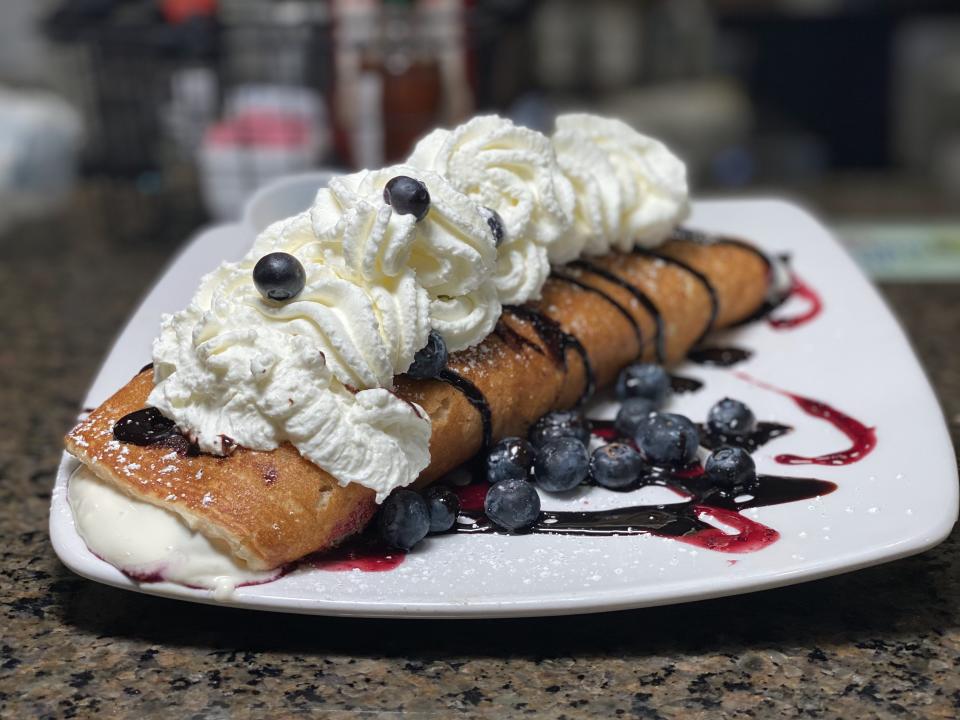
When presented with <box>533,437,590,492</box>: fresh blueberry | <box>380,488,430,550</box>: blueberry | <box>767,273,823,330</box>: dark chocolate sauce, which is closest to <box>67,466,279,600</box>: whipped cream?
<box>380,488,430,550</box>: blueberry

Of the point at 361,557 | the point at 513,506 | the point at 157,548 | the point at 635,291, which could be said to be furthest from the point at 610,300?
the point at 157,548

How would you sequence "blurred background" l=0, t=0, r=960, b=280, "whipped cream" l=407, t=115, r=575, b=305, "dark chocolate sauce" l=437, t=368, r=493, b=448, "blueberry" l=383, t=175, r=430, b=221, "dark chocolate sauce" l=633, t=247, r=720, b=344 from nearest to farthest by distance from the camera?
"blueberry" l=383, t=175, r=430, b=221
"dark chocolate sauce" l=437, t=368, r=493, b=448
"whipped cream" l=407, t=115, r=575, b=305
"dark chocolate sauce" l=633, t=247, r=720, b=344
"blurred background" l=0, t=0, r=960, b=280

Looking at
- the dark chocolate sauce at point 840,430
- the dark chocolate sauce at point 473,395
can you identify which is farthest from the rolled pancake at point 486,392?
the dark chocolate sauce at point 840,430

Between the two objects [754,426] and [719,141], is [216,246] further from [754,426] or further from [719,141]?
[719,141]

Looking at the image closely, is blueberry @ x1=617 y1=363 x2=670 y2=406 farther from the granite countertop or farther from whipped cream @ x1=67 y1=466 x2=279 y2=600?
whipped cream @ x1=67 y1=466 x2=279 y2=600

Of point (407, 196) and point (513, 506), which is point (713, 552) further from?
point (407, 196)

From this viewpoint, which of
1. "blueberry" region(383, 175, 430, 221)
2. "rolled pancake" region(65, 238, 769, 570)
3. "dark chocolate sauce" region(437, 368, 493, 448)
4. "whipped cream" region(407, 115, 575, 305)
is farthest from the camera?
"whipped cream" region(407, 115, 575, 305)

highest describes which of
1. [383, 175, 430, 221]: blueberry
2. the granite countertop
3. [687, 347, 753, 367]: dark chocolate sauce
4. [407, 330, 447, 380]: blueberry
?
[383, 175, 430, 221]: blueberry

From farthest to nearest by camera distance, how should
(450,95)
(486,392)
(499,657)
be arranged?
(450,95) < (486,392) < (499,657)
